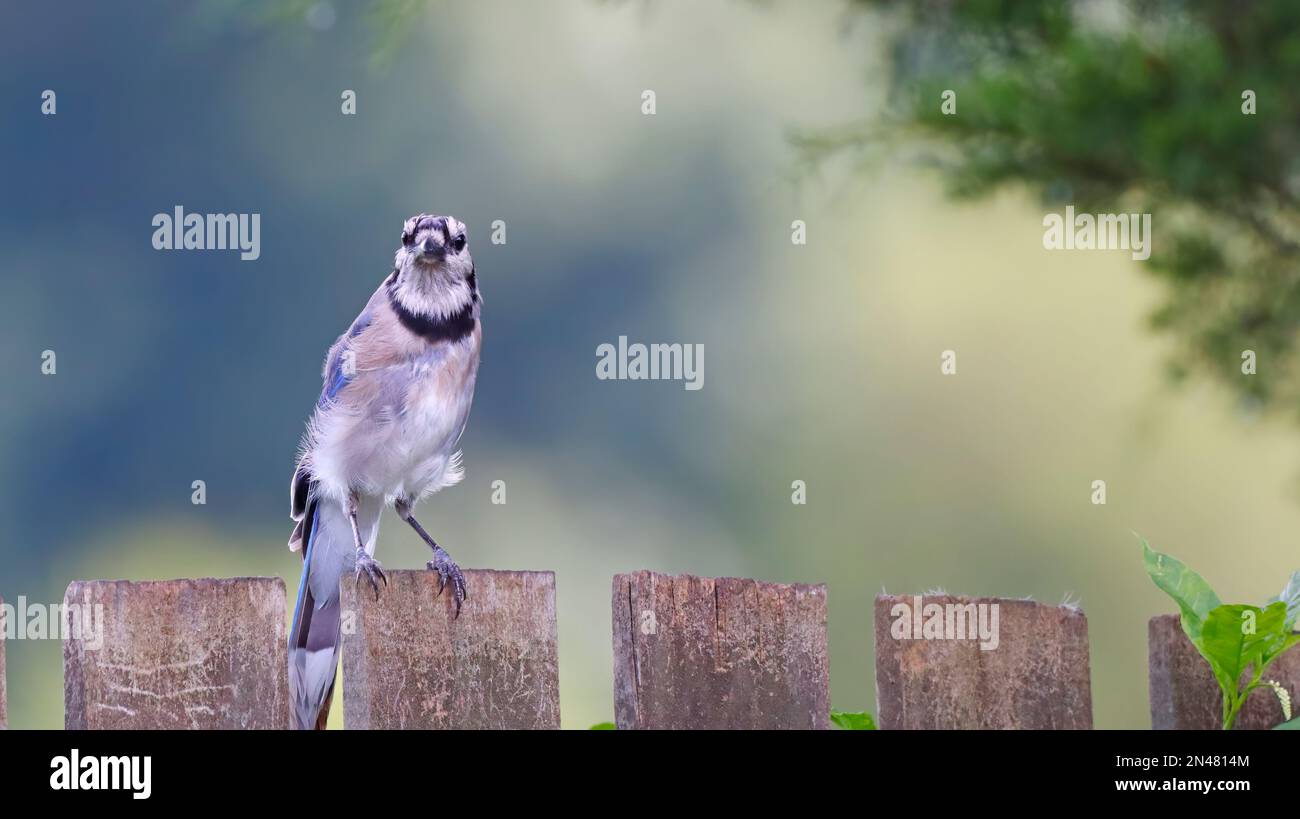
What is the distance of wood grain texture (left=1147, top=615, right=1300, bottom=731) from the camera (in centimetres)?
208

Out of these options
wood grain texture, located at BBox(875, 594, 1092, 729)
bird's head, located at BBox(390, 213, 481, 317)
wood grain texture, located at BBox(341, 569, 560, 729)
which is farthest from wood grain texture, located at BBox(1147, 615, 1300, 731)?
bird's head, located at BBox(390, 213, 481, 317)

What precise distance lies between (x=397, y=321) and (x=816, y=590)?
1.30m

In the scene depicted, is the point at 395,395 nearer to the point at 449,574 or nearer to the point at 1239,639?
the point at 449,574

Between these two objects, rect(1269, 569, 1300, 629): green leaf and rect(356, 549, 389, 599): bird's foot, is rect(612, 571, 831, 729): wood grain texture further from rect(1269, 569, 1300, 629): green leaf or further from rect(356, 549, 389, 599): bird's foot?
rect(1269, 569, 1300, 629): green leaf

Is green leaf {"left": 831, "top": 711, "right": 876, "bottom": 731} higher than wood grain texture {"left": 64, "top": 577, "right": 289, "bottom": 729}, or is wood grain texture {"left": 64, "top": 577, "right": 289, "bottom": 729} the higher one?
wood grain texture {"left": 64, "top": 577, "right": 289, "bottom": 729}

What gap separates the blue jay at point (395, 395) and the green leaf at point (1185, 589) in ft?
→ 4.51

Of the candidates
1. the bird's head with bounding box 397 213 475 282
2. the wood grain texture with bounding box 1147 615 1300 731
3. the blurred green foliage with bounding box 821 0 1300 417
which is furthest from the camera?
the blurred green foliage with bounding box 821 0 1300 417

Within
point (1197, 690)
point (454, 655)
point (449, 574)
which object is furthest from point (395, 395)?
point (1197, 690)

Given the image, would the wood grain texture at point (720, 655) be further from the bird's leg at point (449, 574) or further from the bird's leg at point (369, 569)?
the bird's leg at point (369, 569)

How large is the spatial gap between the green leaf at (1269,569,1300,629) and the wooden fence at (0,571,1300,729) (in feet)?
0.64

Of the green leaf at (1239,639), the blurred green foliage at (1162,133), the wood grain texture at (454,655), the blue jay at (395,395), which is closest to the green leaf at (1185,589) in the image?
the green leaf at (1239,639)
